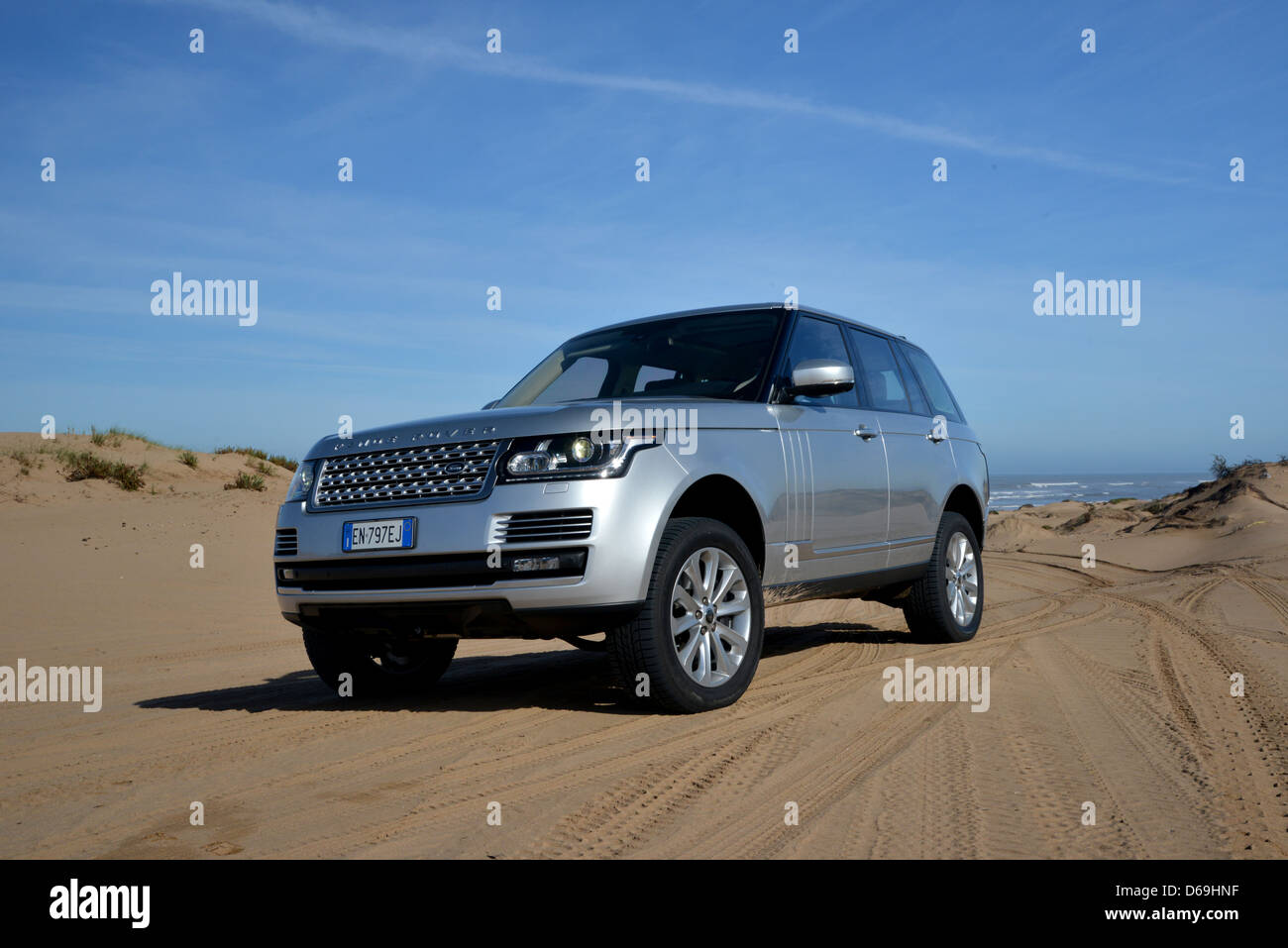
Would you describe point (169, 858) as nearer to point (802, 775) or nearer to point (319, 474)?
point (802, 775)

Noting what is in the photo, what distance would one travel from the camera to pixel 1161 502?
2283 centimetres

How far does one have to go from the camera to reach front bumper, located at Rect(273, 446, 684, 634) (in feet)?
14.3

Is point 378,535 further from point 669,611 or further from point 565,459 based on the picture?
point 669,611

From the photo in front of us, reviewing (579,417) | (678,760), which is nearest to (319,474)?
(579,417)

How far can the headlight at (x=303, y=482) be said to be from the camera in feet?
17.0

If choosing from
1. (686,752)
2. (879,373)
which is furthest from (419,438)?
(879,373)

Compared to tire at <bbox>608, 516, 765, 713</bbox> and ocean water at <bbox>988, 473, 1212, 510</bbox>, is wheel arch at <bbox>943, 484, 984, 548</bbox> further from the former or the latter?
ocean water at <bbox>988, 473, 1212, 510</bbox>

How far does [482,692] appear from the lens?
5.73 meters

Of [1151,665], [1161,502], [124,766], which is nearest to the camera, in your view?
[124,766]

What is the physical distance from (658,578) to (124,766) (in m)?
2.27

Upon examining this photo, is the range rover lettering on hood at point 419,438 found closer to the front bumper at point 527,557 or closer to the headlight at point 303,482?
the headlight at point 303,482

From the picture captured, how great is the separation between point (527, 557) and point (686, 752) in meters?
1.05

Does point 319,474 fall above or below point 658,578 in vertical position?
above

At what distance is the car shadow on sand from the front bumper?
0.80 m
